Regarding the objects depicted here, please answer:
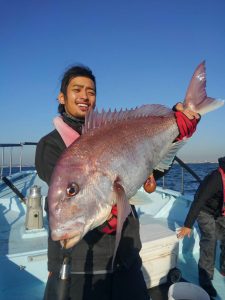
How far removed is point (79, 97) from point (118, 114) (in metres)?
0.55

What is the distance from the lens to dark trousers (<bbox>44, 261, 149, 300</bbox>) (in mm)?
2516

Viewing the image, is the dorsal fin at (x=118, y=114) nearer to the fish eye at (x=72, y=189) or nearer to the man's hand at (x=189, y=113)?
the man's hand at (x=189, y=113)

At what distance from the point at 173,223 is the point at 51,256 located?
209 inches

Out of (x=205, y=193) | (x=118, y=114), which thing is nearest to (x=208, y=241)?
(x=205, y=193)

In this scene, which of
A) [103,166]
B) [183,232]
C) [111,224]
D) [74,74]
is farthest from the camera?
[183,232]

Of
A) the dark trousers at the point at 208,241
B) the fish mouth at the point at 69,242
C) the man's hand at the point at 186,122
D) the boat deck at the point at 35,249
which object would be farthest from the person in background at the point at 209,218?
the fish mouth at the point at 69,242

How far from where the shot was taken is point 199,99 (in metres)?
2.79

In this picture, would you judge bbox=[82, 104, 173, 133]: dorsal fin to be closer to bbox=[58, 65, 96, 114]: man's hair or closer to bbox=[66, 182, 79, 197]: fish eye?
bbox=[66, 182, 79, 197]: fish eye

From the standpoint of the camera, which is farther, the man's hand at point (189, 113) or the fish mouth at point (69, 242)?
the man's hand at point (189, 113)

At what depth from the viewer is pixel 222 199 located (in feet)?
16.4

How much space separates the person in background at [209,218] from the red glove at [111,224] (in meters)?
2.66

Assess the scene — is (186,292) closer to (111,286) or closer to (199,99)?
(111,286)

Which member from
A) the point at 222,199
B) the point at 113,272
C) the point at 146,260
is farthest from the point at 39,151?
the point at 222,199

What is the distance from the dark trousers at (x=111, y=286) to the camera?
2.52 m
